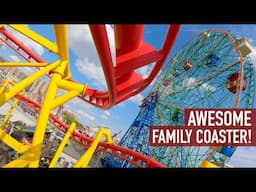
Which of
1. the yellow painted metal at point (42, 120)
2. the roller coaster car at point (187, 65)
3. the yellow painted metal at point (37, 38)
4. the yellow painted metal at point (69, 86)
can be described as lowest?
the yellow painted metal at point (42, 120)

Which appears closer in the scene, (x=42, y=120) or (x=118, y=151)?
(x=42, y=120)

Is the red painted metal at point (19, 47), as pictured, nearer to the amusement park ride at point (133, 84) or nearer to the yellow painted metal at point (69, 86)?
the amusement park ride at point (133, 84)

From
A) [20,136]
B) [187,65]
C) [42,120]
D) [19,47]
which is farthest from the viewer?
[20,136]

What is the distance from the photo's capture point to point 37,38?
7.64ft

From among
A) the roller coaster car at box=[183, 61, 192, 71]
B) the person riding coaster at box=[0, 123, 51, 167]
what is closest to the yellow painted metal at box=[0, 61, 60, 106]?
the person riding coaster at box=[0, 123, 51, 167]

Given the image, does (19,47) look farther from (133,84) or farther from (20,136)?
(20,136)

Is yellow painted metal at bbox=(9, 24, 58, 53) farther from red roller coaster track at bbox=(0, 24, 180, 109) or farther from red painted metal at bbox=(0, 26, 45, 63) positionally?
red painted metal at bbox=(0, 26, 45, 63)

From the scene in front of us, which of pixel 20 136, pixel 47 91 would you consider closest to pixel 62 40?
pixel 47 91

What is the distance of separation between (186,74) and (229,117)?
2920mm

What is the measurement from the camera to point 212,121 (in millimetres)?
2611

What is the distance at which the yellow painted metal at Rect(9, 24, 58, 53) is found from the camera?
2.27 meters

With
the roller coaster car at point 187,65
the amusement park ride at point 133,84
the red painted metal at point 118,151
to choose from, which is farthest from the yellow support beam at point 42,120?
the roller coaster car at point 187,65

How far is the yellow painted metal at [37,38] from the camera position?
227cm
